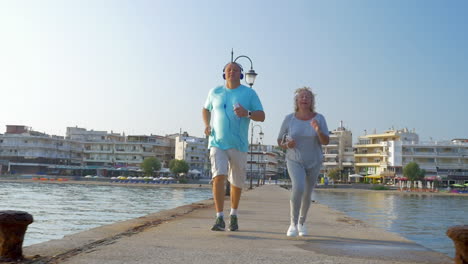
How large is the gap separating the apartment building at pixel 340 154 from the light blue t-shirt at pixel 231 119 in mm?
102576

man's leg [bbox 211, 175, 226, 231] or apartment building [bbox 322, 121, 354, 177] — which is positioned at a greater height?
apartment building [bbox 322, 121, 354, 177]

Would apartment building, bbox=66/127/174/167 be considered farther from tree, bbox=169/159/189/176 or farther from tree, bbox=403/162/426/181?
tree, bbox=403/162/426/181

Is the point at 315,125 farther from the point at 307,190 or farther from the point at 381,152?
the point at 381,152

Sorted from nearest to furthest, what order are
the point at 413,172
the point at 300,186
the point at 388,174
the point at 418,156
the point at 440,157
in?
the point at 300,186 → the point at 413,172 → the point at 440,157 → the point at 418,156 → the point at 388,174

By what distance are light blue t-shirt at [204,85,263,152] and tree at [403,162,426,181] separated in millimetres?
82077

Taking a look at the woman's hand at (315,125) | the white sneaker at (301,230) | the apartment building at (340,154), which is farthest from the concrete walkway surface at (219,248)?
the apartment building at (340,154)

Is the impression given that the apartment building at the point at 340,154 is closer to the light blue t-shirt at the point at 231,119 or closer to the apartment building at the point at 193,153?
the apartment building at the point at 193,153

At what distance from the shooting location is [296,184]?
5770mm

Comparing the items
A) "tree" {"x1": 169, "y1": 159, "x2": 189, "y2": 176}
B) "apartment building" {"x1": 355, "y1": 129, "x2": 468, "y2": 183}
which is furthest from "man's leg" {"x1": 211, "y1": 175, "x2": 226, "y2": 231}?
"apartment building" {"x1": 355, "y1": 129, "x2": 468, "y2": 183}

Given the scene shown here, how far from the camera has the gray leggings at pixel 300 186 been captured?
18.9 feet

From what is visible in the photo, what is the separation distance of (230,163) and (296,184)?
87 centimetres

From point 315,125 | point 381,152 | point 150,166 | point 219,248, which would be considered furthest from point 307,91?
point 381,152

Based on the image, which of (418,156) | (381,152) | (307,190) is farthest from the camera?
(381,152)

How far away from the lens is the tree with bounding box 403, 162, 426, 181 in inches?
3246
